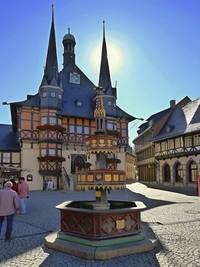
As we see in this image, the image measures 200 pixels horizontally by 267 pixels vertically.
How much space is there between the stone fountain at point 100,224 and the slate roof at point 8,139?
29.3m

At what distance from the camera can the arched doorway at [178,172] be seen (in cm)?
3588

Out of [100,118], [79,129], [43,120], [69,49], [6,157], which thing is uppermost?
[69,49]

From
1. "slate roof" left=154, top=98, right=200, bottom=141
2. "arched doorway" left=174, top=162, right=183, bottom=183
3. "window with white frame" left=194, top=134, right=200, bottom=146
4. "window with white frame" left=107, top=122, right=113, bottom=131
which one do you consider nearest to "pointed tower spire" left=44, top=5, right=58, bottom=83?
"window with white frame" left=107, top=122, right=113, bottom=131

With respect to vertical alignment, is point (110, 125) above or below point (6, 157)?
above

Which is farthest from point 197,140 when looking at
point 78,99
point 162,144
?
point 78,99

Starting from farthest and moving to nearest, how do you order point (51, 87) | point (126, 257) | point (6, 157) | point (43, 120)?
point (51, 87) → point (6, 157) → point (43, 120) → point (126, 257)

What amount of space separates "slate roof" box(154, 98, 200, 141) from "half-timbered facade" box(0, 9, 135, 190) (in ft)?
16.4

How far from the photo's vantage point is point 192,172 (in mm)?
34312

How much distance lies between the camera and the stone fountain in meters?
7.04

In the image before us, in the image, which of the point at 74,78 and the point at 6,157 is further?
the point at 74,78

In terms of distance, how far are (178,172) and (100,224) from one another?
31.1 m

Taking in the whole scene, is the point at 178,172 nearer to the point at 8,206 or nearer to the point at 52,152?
the point at 52,152

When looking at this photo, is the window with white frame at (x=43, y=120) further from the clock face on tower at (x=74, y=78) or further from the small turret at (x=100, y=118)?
the small turret at (x=100, y=118)

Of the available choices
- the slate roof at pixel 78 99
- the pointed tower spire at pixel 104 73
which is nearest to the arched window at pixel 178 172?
the slate roof at pixel 78 99
